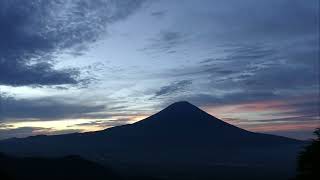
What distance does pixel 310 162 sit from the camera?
36812 mm

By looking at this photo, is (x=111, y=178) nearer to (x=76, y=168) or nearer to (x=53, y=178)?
(x=76, y=168)

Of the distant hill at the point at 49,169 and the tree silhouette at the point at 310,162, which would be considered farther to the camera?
the distant hill at the point at 49,169

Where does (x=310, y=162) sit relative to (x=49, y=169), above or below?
below

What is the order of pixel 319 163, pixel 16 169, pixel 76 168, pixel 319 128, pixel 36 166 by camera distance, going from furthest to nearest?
pixel 76 168, pixel 36 166, pixel 16 169, pixel 319 128, pixel 319 163

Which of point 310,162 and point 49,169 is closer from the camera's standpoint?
point 310,162

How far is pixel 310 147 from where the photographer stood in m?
38.0

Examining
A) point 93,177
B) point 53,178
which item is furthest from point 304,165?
point 93,177

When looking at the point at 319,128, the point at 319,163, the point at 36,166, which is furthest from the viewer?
the point at 36,166

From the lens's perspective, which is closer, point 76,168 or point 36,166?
point 36,166

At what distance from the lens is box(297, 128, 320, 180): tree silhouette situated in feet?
118

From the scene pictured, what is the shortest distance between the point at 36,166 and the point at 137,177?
39802 mm

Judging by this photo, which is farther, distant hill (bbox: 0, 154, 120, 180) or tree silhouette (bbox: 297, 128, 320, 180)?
distant hill (bbox: 0, 154, 120, 180)

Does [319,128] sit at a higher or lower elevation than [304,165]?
higher

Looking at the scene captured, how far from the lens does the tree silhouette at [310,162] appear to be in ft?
118
